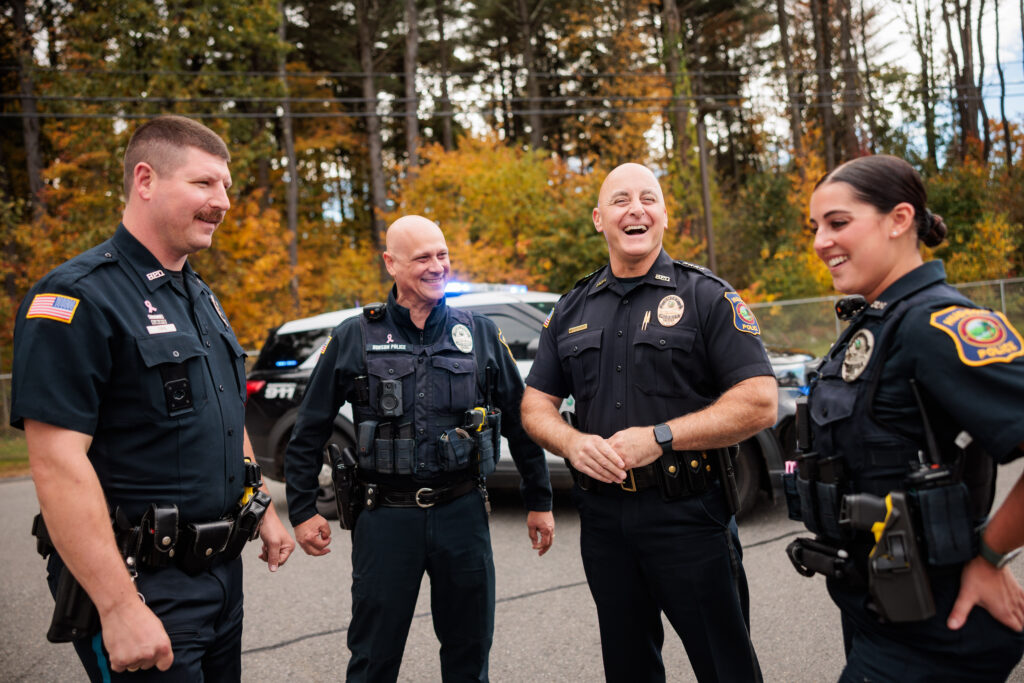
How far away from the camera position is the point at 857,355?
1849 millimetres

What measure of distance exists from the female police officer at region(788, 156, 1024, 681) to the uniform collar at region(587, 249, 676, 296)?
727 millimetres

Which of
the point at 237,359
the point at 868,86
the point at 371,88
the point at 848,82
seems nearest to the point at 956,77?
the point at 868,86

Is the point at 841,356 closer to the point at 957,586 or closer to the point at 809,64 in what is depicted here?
the point at 957,586

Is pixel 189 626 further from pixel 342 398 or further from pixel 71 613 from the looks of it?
pixel 342 398

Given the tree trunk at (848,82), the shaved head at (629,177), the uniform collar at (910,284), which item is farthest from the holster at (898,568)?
the tree trunk at (848,82)

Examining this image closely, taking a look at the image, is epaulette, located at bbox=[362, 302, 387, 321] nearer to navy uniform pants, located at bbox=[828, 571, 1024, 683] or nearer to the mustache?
the mustache

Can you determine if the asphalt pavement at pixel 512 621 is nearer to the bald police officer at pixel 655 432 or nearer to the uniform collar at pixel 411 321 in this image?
the bald police officer at pixel 655 432

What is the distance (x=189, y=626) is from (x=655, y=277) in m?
1.84

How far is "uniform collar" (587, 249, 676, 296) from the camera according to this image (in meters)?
2.64

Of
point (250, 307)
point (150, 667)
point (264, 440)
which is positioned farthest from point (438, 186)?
point (150, 667)

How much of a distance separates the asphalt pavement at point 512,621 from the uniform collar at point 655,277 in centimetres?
189

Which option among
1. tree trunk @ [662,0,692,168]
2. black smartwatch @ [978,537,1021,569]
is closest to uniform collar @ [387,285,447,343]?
black smartwatch @ [978,537,1021,569]

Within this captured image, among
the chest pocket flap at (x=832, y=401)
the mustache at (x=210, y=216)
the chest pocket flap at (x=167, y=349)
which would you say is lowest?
the chest pocket flap at (x=832, y=401)

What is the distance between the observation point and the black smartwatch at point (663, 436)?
235 cm
